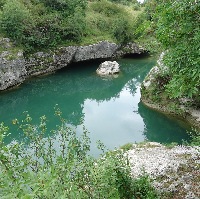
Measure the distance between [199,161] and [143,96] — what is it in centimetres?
1662

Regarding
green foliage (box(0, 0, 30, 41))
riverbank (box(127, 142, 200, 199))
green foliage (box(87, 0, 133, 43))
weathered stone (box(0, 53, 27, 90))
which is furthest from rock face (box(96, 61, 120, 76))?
riverbank (box(127, 142, 200, 199))

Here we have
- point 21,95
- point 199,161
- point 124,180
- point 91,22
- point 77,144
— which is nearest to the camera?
point 77,144

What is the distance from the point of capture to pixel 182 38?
1012 centimetres

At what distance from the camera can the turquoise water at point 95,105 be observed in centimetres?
2528

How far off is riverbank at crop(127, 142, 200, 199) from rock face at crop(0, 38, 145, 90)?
827 inches

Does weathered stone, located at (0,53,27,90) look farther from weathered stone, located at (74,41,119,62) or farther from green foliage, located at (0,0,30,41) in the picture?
weathered stone, located at (74,41,119,62)

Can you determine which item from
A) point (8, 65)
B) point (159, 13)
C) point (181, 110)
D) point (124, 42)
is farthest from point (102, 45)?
point (159, 13)

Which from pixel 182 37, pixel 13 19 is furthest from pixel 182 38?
pixel 13 19

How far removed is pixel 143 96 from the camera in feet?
103

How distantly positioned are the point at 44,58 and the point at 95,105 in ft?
37.8

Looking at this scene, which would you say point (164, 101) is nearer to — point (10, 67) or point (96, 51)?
point (10, 67)

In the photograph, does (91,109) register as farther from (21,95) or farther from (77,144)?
(77,144)

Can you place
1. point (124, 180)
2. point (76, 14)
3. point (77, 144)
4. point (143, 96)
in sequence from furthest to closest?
point (76, 14), point (143, 96), point (124, 180), point (77, 144)

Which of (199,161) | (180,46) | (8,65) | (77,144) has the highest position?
(180,46)
